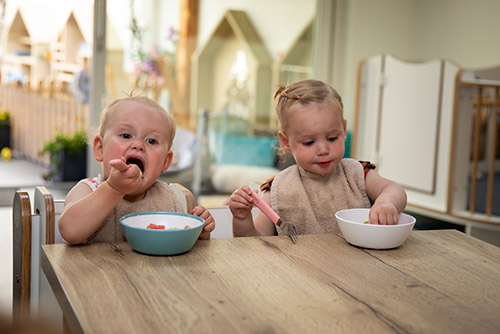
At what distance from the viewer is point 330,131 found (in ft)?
4.64

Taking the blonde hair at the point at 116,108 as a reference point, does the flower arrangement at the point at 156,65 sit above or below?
above

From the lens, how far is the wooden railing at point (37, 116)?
5.11m

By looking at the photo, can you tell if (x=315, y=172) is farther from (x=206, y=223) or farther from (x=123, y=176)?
(x=123, y=176)

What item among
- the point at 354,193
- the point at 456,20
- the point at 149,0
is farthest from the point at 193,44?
the point at 354,193

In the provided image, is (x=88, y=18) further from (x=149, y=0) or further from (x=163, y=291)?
(x=163, y=291)

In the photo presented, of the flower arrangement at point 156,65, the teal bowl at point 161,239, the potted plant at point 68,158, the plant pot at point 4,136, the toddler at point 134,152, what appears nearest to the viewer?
the teal bowl at point 161,239

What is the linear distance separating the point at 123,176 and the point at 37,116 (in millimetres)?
4986

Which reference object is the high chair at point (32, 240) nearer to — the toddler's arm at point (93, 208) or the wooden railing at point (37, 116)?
the toddler's arm at point (93, 208)

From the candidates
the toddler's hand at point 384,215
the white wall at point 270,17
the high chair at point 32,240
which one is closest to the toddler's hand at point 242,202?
the toddler's hand at point 384,215

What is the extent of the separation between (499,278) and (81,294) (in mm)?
643

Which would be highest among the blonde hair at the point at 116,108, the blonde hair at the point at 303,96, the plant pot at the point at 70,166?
the blonde hair at the point at 303,96

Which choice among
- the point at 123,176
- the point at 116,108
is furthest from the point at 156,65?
the point at 123,176

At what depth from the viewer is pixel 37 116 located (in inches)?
224

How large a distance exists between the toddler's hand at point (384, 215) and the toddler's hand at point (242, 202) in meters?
0.24
